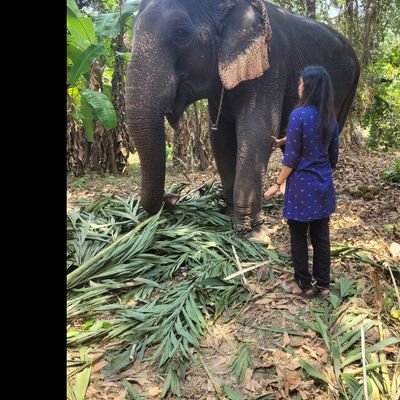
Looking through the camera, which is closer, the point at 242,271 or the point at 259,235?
the point at 242,271

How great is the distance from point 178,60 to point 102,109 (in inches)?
122

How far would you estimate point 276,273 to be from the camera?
3.64 meters

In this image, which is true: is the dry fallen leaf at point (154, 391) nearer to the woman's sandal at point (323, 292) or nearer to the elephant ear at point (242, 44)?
the woman's sandal at point (323, 292)

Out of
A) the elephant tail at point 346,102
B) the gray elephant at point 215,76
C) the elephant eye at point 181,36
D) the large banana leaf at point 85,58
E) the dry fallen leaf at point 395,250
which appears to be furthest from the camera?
the large banana leaf at point 85,58

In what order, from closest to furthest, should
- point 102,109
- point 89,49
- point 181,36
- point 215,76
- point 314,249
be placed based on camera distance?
point 314,249 → point 181,36 → point 215,76 → point 89,49 → point 102,109

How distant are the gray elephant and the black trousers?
110cm

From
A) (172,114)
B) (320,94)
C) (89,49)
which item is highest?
(89,49)

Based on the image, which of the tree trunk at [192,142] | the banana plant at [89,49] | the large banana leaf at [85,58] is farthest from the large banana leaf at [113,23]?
the tree trunk at [192,142]

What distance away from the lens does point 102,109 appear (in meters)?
6.84

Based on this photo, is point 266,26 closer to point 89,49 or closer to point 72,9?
point 89,49

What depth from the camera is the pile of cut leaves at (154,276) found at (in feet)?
9.27

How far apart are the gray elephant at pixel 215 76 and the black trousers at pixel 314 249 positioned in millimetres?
1098

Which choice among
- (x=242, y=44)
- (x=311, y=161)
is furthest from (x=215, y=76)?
(x=311, y=161)
